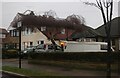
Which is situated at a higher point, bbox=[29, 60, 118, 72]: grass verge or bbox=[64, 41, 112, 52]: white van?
bbox=[64, 41, 112, 52]: white van

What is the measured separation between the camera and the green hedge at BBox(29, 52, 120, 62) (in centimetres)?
1988

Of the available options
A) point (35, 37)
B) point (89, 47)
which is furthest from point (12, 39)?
point (89, 47)

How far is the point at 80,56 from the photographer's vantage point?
22688 millimetres

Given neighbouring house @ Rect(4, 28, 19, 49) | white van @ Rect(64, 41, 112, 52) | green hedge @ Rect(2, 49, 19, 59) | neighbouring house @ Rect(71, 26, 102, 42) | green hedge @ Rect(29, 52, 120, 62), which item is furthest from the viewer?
neighbouring house @ Rect(4, 28, 19, 49)

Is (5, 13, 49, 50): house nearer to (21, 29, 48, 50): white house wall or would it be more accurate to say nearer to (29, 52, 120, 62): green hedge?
(21, 29, 48, 50): white house wall

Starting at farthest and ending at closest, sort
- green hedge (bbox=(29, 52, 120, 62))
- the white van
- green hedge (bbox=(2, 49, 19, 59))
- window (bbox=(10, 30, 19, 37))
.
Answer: window (bbox=(10, 30, 19, 37)) < green hedge (bbox=(2, 49, 19, 59)) < the white van < green hedge (bbox=(29, 52, 120, 62))

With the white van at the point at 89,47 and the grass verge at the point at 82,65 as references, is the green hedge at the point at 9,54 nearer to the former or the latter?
the white van at the point at 89,47

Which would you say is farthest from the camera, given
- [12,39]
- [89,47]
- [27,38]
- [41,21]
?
[12,39]

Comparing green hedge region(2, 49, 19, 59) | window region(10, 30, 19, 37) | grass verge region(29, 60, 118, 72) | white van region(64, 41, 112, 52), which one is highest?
window region(10, 30, 19, 37)

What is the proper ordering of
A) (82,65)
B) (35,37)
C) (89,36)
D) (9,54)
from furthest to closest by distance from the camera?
(35,37)
(89,36)
(9,54)
(82,65)

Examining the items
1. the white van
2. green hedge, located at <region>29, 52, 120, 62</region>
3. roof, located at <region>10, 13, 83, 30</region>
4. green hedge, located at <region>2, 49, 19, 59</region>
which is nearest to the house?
roof, located at <region>10, 13, 83, 30</region>

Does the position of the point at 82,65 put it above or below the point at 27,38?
below

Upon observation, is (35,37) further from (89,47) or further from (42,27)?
(89,47)

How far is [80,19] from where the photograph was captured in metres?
53.8
